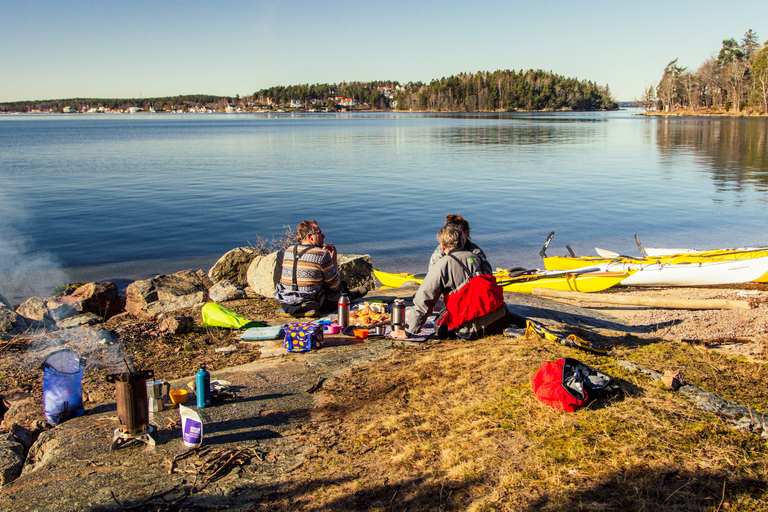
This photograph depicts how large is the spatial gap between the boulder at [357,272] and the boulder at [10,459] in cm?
692

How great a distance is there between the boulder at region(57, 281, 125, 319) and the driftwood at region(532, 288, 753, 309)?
8.53 meters

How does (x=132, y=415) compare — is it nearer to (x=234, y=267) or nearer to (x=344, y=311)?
(x=344, y=311)

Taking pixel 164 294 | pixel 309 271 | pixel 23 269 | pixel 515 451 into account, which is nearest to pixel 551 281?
A: pixel 309 271

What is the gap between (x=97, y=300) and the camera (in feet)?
32.7

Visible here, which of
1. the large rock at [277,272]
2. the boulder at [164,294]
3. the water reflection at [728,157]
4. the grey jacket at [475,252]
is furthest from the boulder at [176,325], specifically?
the water reflection at [728,157]

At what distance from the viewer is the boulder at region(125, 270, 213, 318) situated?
29.9 ft

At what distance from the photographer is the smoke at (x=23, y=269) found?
1269cm

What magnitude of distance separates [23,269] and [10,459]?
13038 mm

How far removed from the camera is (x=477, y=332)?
6.19 metres

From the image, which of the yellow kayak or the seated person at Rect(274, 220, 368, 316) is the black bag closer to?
the seated person at Rect(274, 220, 368, 316)

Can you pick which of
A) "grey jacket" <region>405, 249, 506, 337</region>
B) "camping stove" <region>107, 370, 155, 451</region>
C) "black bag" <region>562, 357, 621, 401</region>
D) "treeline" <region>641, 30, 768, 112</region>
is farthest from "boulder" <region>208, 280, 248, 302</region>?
"treeline" <region>641, 30, 768, 112</region>

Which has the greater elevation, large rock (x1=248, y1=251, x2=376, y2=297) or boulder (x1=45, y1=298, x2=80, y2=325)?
large rock (x1=248, y1=251, x2=376, y2=297)

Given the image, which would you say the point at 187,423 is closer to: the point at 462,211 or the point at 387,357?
the point at 387,357

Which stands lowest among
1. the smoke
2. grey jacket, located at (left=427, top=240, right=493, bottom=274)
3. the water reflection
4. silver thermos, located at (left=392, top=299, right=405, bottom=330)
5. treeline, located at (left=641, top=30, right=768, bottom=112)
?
the smoke
